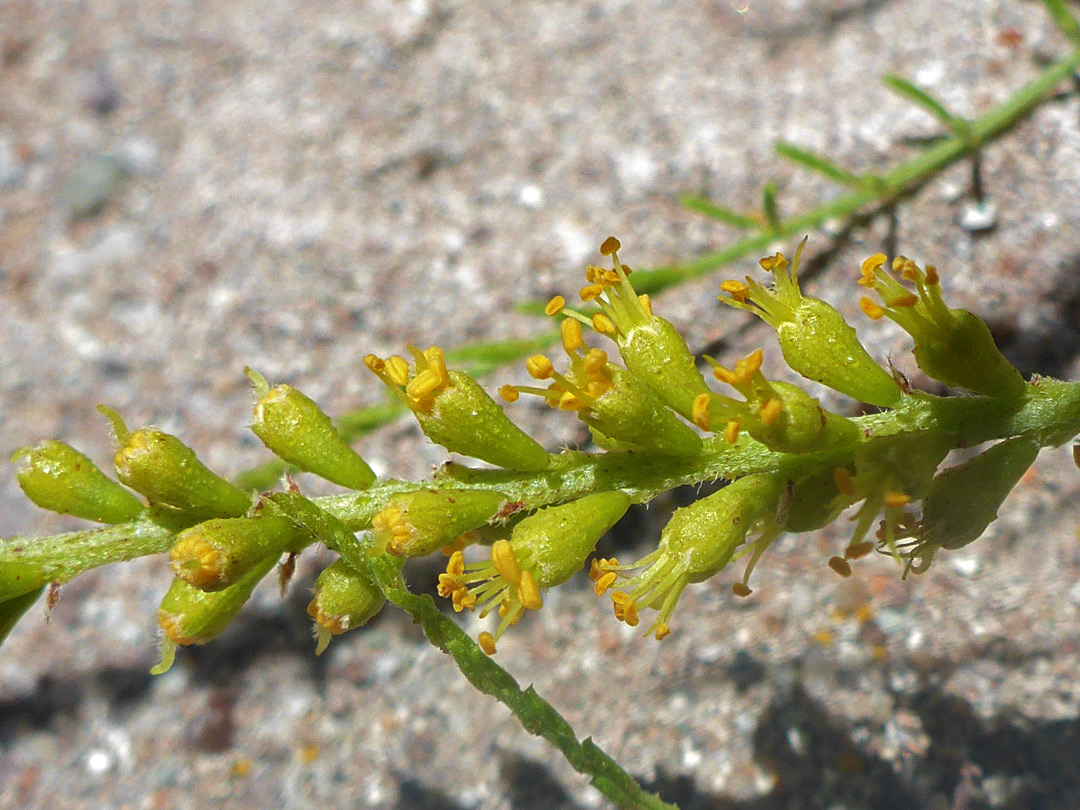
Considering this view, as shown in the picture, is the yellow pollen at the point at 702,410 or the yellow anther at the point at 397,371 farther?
the yellow anther at the point at 397,371

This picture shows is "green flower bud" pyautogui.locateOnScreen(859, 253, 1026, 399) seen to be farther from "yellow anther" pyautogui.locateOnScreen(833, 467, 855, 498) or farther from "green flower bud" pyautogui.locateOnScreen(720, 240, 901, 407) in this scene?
"yellow anther" pyautogui.locateOnScreen(833, 467, 855, 498)

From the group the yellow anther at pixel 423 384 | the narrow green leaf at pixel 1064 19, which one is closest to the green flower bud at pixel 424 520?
the yellow anther at pixel 423 384

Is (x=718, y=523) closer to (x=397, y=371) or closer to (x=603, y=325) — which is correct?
(x=603, y=325)

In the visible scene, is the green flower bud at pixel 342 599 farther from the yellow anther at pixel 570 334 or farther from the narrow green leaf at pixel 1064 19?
the narrow green leaf at pixel 1064 19

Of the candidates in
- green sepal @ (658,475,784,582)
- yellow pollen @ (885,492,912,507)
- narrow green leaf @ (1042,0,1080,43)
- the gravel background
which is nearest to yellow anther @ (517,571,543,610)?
green sepal @ (658,475,784,582)

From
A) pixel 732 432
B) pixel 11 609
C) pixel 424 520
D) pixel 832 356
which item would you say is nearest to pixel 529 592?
pixel 424 520

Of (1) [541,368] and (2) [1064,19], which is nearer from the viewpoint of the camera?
(1) [541,368]
